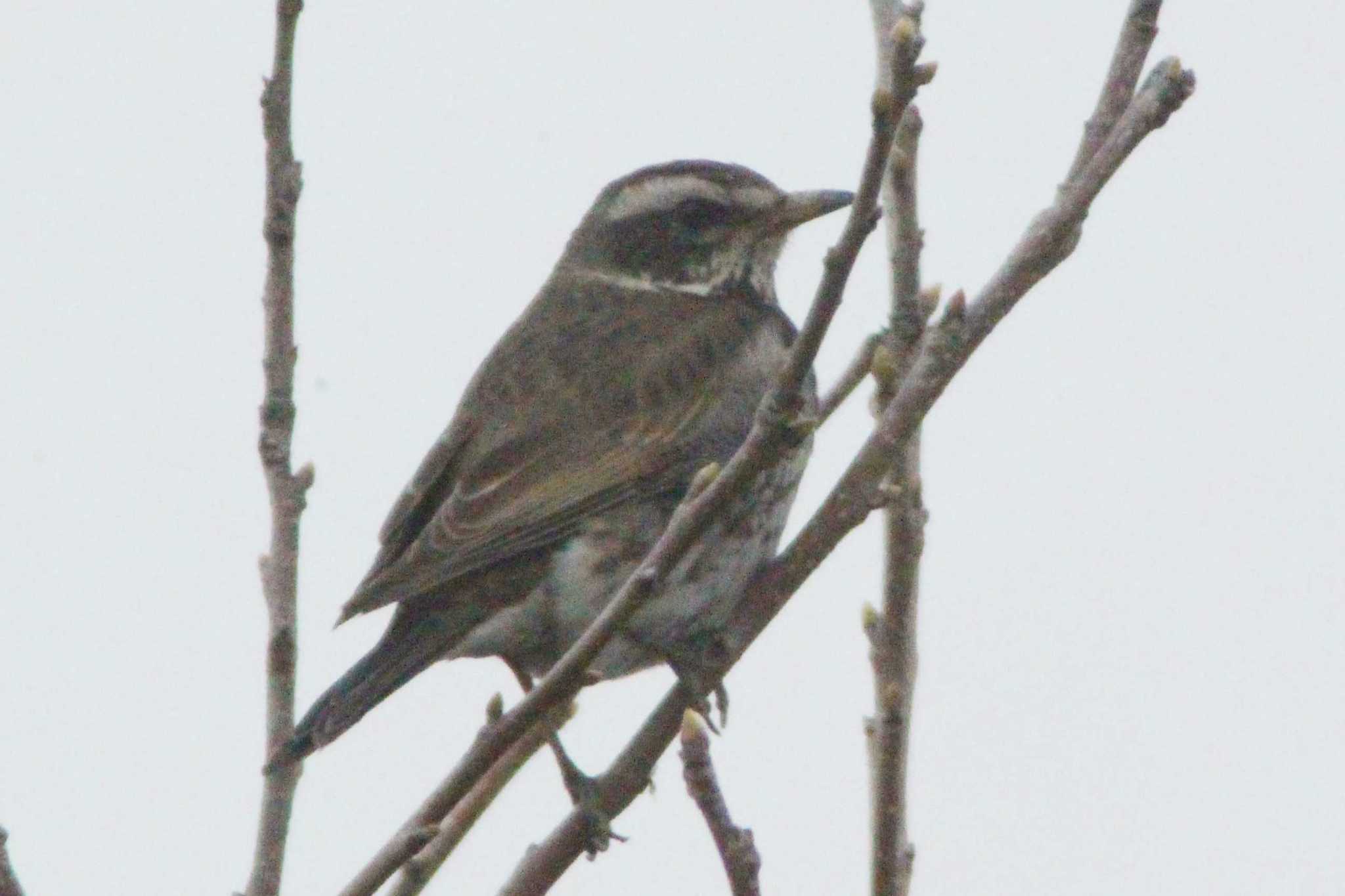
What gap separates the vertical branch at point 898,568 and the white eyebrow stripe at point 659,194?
2601 mm

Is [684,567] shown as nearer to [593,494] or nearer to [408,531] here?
[593,494]

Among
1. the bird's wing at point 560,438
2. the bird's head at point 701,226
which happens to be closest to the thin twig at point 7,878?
the bird's wing at point 560,438

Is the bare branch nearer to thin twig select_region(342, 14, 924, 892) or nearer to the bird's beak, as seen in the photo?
thin twig select_region(342, 14, 924, 892)

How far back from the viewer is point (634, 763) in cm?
544

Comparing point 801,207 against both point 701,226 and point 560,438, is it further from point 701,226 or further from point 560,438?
point 560,438

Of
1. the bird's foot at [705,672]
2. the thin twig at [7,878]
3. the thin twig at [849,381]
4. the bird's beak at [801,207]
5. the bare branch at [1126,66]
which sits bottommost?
the thin twig at [7,878]

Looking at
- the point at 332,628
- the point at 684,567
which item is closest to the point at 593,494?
the point at 684,567

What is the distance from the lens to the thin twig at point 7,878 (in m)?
3.95

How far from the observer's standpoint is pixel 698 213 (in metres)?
8.29

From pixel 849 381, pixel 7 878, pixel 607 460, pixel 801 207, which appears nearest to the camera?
pixel 7 878

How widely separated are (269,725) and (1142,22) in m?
2.71

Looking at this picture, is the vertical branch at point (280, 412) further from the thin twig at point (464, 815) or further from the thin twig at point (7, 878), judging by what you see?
the thin twig at point (7, 878)

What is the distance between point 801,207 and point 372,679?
120 inches

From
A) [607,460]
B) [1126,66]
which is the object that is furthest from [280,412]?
[1126,66]
